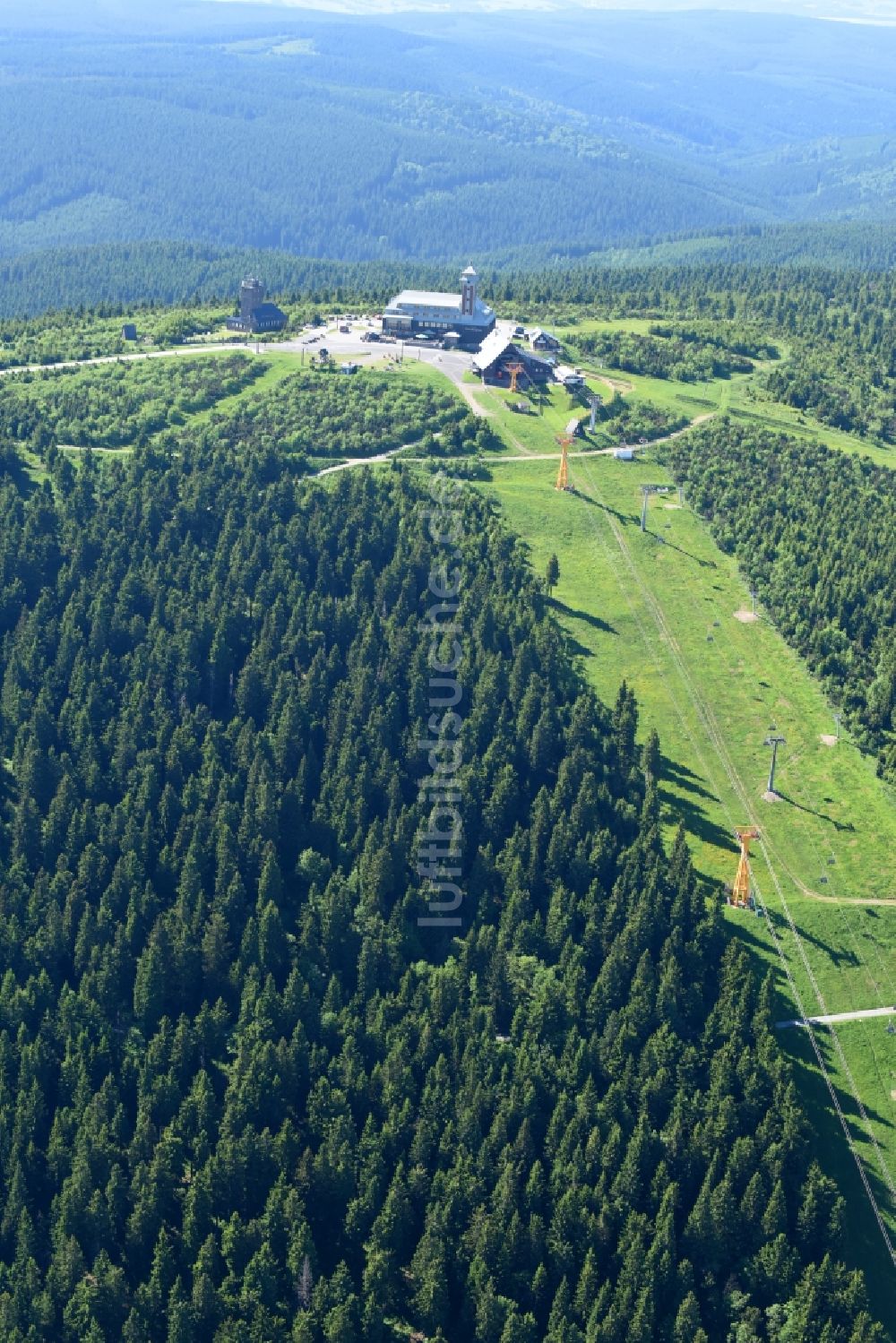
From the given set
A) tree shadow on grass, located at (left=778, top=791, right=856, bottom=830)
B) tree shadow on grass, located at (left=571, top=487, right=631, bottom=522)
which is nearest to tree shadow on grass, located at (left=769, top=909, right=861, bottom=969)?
tree shadow on grass, located at (left=778, top=791, right=856, bottom=830)

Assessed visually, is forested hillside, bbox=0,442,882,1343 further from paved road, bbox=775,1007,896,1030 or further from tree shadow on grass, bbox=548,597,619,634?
paved road, bbox=775,1007,896,1030

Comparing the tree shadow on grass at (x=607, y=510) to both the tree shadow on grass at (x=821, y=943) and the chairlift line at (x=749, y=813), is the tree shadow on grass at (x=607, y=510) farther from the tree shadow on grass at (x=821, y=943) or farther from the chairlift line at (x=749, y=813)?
the tree shadow on grass at (x=821, y=943)

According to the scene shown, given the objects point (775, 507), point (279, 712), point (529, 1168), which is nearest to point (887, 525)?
point (775, 507)

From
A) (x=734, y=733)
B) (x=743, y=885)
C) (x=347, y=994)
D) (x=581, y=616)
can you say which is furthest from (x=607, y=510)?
(x=347, y=994)

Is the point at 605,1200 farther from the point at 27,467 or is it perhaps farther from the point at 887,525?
the point at 27,467

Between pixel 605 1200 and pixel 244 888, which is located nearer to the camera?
pixel 605 1200
